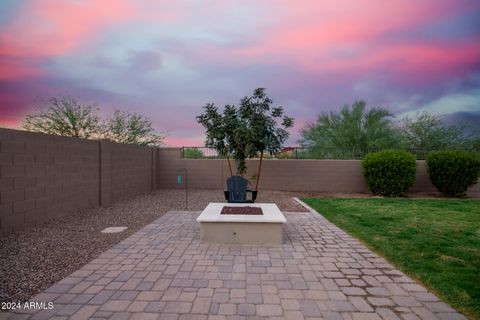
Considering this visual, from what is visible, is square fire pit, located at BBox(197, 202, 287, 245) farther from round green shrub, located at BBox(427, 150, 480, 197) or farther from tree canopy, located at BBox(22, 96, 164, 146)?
tree canopy, located at BBox(22, 96, 164, 146)

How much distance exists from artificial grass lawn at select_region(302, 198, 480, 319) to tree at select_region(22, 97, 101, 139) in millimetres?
11619

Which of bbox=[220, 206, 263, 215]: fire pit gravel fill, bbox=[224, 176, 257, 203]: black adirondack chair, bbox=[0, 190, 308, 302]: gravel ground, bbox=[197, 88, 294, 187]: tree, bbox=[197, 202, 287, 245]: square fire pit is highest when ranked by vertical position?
bbox=[197, 88, 294, 187]: tree

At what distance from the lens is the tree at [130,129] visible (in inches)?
604

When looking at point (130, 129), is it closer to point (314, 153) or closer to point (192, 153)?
point (192, 153)

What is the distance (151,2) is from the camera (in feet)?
25.0

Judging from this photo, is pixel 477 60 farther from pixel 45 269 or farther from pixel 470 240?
pixel 45 269

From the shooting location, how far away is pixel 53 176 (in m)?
6.19

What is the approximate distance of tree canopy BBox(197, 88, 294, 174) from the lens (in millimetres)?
9438

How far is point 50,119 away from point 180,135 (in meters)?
6.02

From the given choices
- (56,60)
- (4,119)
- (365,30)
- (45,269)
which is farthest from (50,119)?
(365,30)

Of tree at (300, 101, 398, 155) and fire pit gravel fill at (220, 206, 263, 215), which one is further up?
tree at (300, 101, 398, 155)

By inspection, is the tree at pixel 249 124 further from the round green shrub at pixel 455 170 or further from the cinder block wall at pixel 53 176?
the round green shrub at pixel 455 170

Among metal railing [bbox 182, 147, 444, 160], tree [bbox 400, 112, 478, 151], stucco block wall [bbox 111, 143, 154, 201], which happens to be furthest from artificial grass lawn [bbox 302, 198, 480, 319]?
tree [bbox 400, 112, 478, 151]

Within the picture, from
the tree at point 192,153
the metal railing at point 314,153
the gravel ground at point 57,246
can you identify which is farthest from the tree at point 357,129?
the gravel ground at point 57,246
